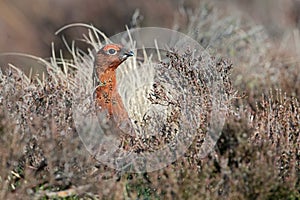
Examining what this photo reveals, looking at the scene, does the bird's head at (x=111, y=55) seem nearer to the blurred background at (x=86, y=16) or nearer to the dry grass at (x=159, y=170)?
the dry grass at (x=159, y=170)

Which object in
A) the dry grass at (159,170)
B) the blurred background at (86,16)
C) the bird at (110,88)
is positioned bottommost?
the dry grass at (159,170)

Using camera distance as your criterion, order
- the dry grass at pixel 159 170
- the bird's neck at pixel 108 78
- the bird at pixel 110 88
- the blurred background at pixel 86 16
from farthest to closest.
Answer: the blurred background at pixel 86 16
the bird's neck at pixel 108 78
the bird at pixel 110 88
the dry grass at pixel 159 170

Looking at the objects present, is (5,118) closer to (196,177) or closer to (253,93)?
(196,177)

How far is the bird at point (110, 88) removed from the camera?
5.65 m

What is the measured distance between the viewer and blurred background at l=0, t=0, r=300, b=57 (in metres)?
16.0

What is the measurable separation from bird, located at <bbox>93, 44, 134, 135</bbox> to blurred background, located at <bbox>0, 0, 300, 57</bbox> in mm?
9589

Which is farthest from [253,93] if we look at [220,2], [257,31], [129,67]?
[220,2]

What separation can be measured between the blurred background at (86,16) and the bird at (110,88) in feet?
31.5

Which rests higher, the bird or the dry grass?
the bird

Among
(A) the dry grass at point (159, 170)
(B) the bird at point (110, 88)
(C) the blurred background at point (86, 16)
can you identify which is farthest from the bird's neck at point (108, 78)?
(C) the blurred background at point (86, 16)

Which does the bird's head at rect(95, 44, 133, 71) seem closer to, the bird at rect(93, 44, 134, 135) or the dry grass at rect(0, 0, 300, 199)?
the bird at rect(93, 44, 134, 135)

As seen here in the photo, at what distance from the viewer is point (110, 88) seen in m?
5.92

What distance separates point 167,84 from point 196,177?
69.4 inches

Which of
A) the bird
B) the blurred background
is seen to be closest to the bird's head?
the bird
